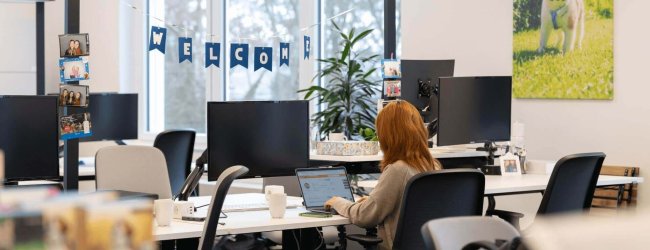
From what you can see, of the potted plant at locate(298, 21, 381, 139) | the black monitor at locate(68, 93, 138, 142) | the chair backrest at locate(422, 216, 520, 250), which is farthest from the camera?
the potted plant at locate(298, 21, 381, 139)

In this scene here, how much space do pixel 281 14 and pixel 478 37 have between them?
6.97 ft

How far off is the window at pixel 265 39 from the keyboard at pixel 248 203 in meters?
3.47

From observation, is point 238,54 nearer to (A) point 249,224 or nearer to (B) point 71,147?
(B) point 71,147

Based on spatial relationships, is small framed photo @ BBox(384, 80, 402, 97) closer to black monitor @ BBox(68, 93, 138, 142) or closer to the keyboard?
the keyboard

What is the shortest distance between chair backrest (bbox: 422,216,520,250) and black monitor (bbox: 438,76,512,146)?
8.26 ft

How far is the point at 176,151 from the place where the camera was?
6.06 m

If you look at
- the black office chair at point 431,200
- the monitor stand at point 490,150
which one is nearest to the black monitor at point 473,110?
Result: the monitor stand at point 490,150

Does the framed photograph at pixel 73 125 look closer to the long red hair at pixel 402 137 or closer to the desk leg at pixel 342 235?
the desk leg at pixel 342 235

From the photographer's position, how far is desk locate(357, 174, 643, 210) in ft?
15.2

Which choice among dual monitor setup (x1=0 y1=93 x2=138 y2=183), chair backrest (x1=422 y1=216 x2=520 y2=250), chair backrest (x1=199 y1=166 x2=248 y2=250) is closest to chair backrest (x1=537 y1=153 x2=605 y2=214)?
chair backrest (x1=199 y1=166 x2=248 y2=250)

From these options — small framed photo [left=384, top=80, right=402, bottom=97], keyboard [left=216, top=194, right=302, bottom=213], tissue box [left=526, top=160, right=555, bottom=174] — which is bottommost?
keyboard [left=216, top=194, right=302, bottom=213]

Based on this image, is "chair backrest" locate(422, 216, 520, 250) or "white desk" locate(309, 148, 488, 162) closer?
"chair backrest" locate(422, 216, 520, 250)

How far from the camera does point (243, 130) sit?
4121 millimetres

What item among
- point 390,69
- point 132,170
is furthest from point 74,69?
point 390,69
